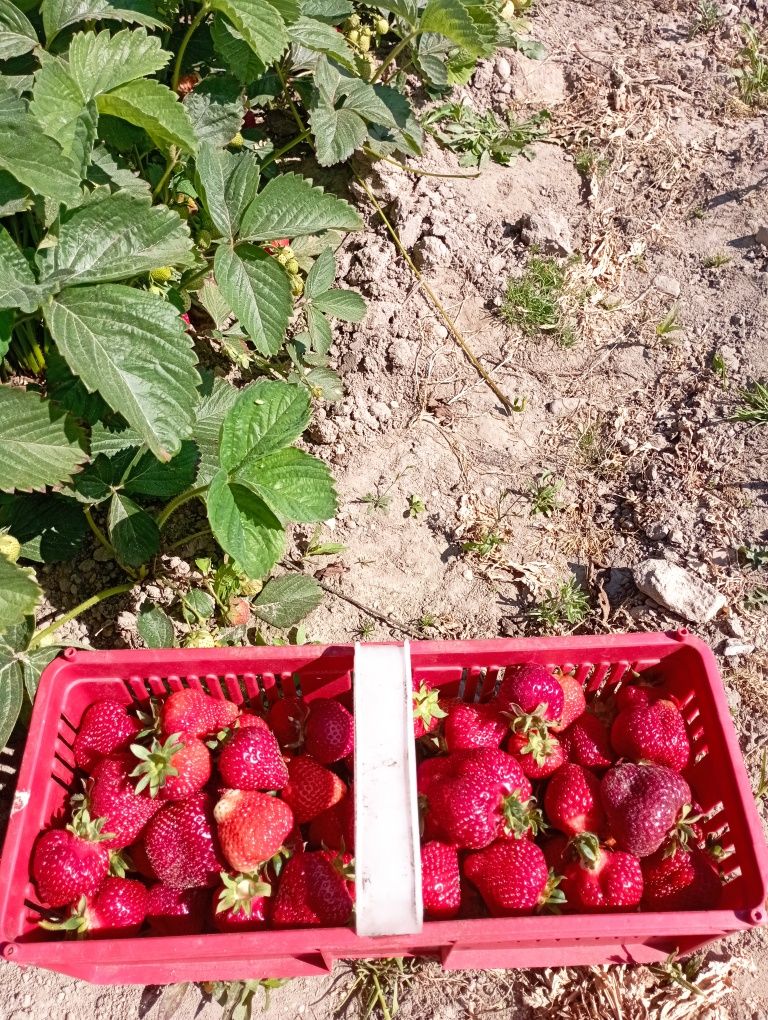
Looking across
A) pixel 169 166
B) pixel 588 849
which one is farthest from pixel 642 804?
pixel 169 166

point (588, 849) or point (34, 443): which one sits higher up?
point (34, 443)

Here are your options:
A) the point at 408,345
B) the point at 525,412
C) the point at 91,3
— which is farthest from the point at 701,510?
the point at 91,3

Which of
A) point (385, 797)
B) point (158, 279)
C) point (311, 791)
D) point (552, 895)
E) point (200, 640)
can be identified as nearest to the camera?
point (385, 797)

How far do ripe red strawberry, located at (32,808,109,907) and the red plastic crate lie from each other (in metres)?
0.03

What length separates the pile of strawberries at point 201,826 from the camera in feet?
4.67

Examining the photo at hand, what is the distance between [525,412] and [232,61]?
3.93ft

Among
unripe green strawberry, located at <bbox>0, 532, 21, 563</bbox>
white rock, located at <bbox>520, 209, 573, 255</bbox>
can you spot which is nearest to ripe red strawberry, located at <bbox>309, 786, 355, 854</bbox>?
unripe green strawberry, located at <bbox>0, 532, 21, 563</bbox>

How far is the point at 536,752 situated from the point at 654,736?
237 millimetres

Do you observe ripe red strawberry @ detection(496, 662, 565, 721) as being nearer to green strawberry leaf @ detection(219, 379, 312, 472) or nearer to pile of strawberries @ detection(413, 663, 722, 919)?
pile of strawberries @ detection(413, 663, 722, 919)

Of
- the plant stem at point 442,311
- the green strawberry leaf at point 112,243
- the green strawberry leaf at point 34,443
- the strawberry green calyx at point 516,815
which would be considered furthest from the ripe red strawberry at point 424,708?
the plant stem at point 442,311

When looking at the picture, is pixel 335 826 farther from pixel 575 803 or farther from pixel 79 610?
pixel 79 610

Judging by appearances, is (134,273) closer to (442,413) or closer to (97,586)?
(97,586)

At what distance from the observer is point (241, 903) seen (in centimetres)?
141

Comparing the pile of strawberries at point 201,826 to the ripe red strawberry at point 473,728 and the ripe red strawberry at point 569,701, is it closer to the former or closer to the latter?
the ripe red strawberry at point 473,728
